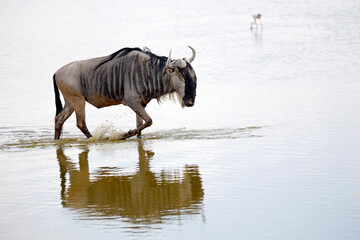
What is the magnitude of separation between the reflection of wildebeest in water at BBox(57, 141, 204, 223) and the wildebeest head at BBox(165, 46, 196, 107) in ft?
8.86

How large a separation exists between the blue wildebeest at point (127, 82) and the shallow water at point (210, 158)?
1.62 ft

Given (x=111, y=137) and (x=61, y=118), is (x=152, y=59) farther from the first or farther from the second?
(x=61, y=118)

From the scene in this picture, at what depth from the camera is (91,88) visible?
12000 mm

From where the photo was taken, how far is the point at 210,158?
9.02 meters

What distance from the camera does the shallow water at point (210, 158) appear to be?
19.9 ft

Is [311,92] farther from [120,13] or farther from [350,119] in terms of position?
[120,13]

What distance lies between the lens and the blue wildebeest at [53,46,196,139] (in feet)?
37.7

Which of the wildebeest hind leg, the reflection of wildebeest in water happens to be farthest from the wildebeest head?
the reflection of wildebeest in water

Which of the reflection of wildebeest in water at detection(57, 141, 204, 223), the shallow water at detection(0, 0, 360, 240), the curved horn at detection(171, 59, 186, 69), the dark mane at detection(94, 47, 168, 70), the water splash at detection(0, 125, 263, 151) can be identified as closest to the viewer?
the shallow water at detection(0, 0, 360, 240)

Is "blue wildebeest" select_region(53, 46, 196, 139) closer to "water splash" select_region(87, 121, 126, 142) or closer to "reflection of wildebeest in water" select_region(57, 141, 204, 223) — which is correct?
"water splash" select_region(87, 121, 126, 142)

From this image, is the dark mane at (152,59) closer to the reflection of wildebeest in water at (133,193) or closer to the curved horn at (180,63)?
the curved horn at (180,63)

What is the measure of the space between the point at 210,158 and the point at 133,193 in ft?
6.43

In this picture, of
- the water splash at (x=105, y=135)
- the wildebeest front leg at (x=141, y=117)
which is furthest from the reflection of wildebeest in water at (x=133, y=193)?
the water splash at (x=105, y=135)

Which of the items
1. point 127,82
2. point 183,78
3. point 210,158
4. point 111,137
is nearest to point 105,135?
point 111,137
